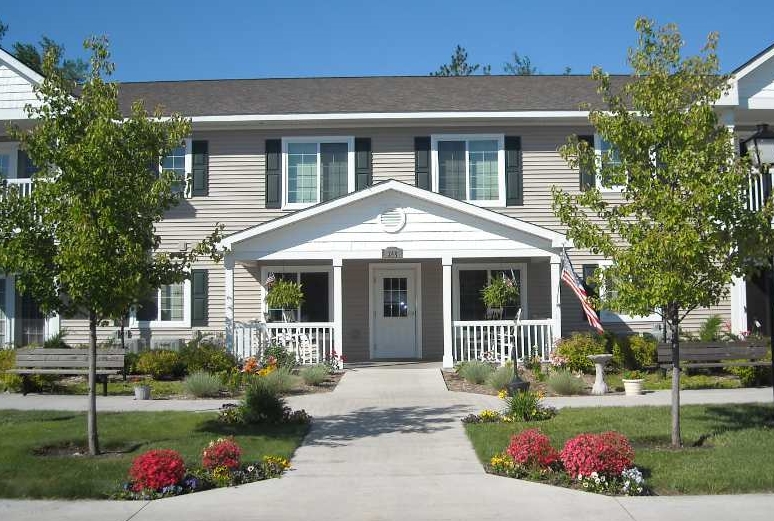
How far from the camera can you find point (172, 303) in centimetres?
1841

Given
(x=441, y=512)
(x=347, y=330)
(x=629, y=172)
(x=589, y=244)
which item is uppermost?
(x=629, y=172)

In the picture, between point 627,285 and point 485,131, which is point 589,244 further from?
point 485,131

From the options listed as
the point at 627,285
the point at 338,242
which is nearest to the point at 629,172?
the point at 627,285

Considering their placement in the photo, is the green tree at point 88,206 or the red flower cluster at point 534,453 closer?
the red flower cluster at point 534,453

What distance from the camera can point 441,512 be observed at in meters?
6.69

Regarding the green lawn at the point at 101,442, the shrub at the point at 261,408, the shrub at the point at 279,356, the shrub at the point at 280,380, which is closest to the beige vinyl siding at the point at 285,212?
the shrub at the point at 279,356

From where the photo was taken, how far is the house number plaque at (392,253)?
16.4 meters

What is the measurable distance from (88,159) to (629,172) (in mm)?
6385

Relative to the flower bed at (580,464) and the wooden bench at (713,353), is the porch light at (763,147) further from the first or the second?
the wooden bench at (713,353)

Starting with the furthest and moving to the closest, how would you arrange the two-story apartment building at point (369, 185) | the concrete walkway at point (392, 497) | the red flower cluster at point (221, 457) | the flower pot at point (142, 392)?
1. the two-story apartment building at point (369, 185)
2. the flower pot at point (142, 392)
3. the red flower cluster at point (221, 457)
4. the concrete walkway at point (392, 497)

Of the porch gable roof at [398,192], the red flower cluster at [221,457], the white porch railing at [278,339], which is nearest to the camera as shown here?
the red flower cluster at [221,457]

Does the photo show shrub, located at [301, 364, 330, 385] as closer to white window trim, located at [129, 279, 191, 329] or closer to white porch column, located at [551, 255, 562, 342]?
white window trim, located at [129, 279, 191, 329]

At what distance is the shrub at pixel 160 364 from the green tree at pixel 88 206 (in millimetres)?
6217

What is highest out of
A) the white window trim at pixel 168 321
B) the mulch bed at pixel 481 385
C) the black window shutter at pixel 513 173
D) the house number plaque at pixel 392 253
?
the black window shutter at pixel 513 173
